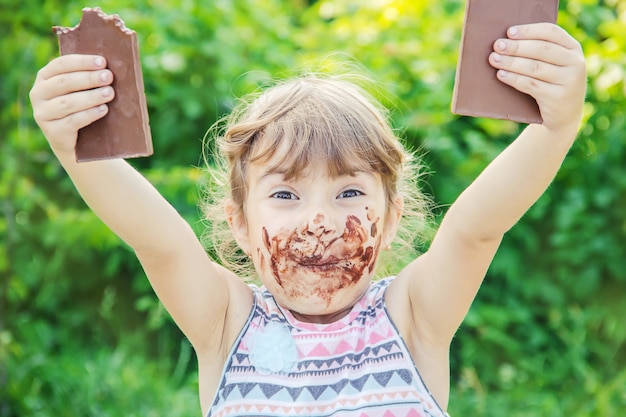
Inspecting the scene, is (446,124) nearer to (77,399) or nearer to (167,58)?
(167,58)

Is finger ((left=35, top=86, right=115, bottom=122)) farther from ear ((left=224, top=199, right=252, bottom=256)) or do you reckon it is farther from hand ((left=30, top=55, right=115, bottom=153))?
ear ((left=224, top=199, right=252, bottom=256))

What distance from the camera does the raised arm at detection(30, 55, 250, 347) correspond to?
1.92 m

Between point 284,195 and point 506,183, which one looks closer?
point 506,183

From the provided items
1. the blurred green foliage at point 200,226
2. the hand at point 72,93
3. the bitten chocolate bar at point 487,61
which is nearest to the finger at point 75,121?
the hand at point 72,93

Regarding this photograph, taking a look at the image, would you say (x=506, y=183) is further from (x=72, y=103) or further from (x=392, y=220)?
(x=72, y=103)

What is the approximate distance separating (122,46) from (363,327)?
78 cm

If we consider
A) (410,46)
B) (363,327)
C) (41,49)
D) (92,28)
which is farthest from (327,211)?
(410,46)

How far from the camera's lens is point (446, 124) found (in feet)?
15.5

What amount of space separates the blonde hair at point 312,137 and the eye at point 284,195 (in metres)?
0.04

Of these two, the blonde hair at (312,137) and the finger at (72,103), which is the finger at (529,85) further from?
the finger at (72,103)

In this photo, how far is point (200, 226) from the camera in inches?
166

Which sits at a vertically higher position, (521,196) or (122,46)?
(122,46)

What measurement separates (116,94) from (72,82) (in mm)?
87

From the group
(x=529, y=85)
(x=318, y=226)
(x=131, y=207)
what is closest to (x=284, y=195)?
(x=318, y=226)
